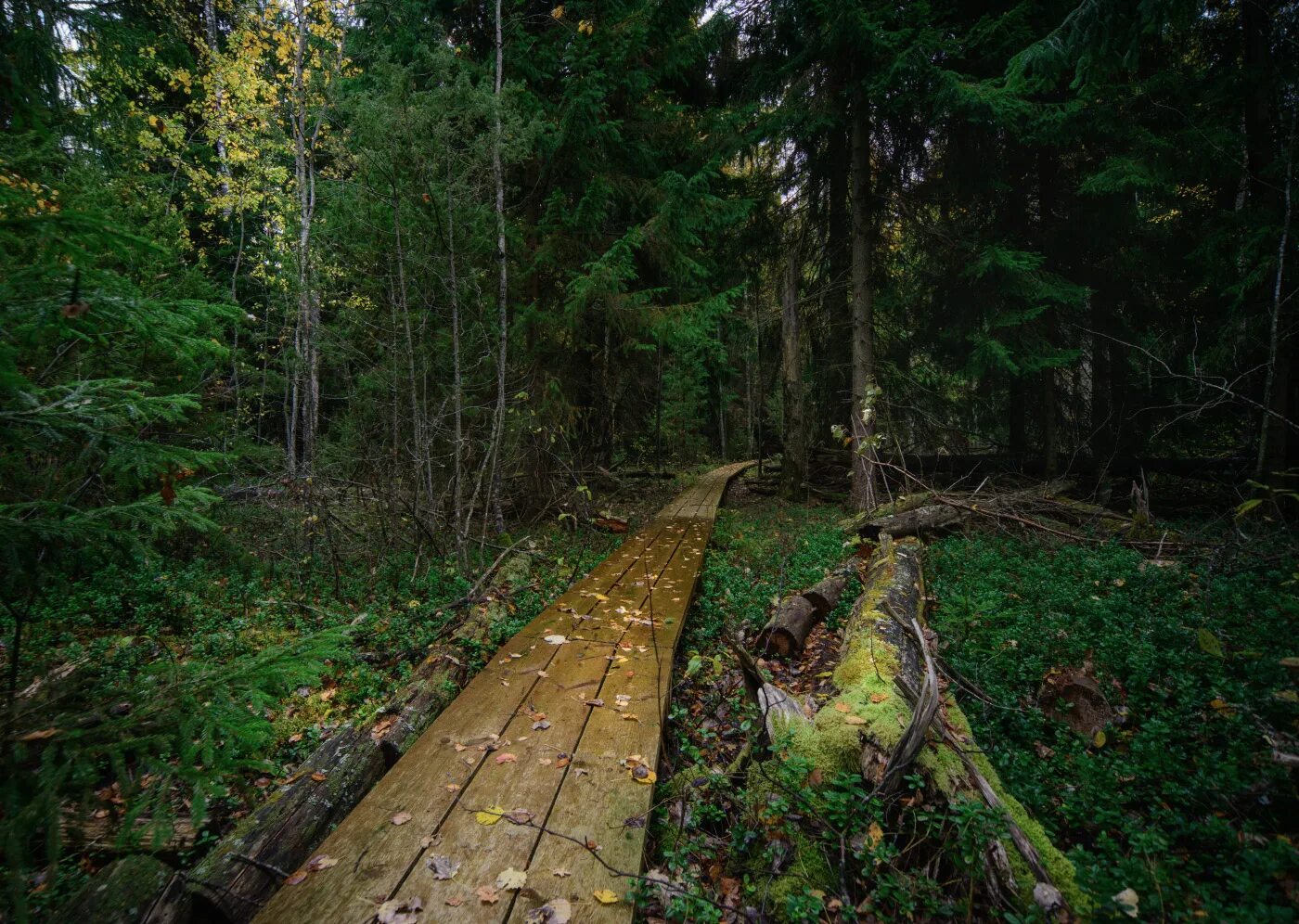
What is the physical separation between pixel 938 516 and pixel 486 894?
28.0 feet

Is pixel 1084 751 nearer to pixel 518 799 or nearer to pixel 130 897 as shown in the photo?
pixel 518 799

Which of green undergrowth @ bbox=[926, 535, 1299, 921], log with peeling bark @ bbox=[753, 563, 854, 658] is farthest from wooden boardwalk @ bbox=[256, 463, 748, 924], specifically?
green undergrowth @ bbox=[926, 535, 1299, 921]

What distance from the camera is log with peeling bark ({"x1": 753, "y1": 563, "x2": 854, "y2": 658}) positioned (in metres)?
5.09

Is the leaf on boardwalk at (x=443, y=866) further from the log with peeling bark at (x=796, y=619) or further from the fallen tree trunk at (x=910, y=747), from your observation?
the log with peeling bark at (x=796, y=619)

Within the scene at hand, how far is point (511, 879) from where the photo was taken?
7.19 feet

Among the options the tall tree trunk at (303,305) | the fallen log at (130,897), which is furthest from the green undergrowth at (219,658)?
the tall tree trunk at (303,305)

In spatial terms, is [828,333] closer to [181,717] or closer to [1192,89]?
[1192,89]

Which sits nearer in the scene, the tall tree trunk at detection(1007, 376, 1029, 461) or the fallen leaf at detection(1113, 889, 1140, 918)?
the fallen leaf at detection(1113, 889, 1140, 918)

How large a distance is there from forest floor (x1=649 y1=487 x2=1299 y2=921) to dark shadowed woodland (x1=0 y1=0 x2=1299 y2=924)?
3cm

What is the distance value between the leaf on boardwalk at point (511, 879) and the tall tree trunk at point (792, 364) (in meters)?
12.4

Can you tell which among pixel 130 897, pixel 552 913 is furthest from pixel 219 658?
pixel 552 913

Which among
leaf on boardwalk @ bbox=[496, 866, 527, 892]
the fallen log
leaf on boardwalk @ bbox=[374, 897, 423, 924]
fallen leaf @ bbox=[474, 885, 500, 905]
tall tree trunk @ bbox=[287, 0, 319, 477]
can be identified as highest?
tall tree trunk @ bbox=[287, 0, 319, 477]

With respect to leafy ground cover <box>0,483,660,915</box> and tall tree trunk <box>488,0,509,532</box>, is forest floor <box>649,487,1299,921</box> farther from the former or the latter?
tall tree trunk <box>488,0,509,532</box>

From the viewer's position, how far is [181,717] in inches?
69.6
